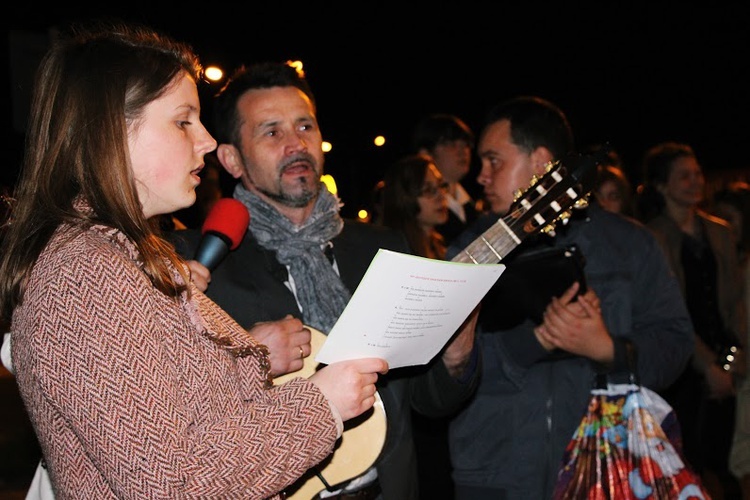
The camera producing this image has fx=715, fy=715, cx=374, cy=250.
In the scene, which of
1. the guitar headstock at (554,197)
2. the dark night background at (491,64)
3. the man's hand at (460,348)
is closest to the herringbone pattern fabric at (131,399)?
the man's hand at (460,348)

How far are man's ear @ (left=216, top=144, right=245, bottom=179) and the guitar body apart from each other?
106 cm

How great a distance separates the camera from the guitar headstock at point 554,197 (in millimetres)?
2254

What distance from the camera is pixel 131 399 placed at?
126 cm

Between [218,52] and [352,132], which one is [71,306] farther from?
[352,132]

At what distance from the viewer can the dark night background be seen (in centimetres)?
860

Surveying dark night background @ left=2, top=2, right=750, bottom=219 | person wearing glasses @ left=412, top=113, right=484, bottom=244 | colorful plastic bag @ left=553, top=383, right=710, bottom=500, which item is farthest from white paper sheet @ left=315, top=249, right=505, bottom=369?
dark night background @ left=2, top=2, right=750, bottom=219

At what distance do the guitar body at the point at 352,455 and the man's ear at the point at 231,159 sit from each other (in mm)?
1056

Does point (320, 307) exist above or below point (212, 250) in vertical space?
below

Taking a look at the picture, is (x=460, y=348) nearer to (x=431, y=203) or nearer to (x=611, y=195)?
(x=431, y=203)

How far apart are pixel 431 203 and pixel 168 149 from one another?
3261mm

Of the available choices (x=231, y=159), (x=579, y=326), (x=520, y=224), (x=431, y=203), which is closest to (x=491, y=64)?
(x=431, y=203)

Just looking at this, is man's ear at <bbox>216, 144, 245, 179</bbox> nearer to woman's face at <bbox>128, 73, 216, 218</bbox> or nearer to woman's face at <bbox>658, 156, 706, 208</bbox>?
woman's face at <bbox>128, 73, 216, 218</bbox>

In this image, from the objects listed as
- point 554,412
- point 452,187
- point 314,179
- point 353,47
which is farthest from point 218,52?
point 554,412

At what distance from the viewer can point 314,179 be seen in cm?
254
